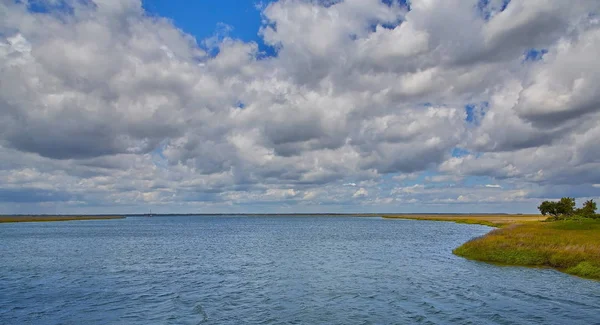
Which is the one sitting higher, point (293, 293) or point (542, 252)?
point (542, 252)

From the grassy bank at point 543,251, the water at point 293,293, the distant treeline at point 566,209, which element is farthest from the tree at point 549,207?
the water at point 293,293

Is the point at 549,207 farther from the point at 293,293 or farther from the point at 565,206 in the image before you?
the point at 293,293

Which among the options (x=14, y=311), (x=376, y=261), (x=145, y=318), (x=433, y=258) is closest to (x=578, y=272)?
(x=433, y=258)

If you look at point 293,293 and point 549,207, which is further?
point 549,207

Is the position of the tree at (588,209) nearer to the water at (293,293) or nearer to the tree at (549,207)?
the tree at (549,207)

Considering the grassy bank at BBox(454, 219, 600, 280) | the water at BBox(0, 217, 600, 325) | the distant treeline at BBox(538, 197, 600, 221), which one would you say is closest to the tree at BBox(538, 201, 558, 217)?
the distant treeline at BBox(538, 197, 600, 221)

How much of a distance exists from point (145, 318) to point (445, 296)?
2549cm

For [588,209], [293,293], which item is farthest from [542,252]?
[588,209]

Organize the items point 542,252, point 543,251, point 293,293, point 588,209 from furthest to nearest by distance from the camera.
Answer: point 588,209 < point 543,251 < point 542,252 < point 293,293

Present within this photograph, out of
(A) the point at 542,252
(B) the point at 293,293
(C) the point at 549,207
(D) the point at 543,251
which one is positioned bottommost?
(B) the point at 293,293

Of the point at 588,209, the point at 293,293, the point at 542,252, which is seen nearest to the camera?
the point at 293,293

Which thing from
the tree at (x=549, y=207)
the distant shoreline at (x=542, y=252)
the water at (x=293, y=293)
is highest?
the tree at (x=549, y=207)

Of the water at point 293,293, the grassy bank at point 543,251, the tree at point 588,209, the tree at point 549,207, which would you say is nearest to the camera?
the water at point 293,293

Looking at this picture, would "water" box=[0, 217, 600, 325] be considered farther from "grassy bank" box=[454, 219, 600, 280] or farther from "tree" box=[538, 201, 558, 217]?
"tree" box=[538, 201, 558, 217]
